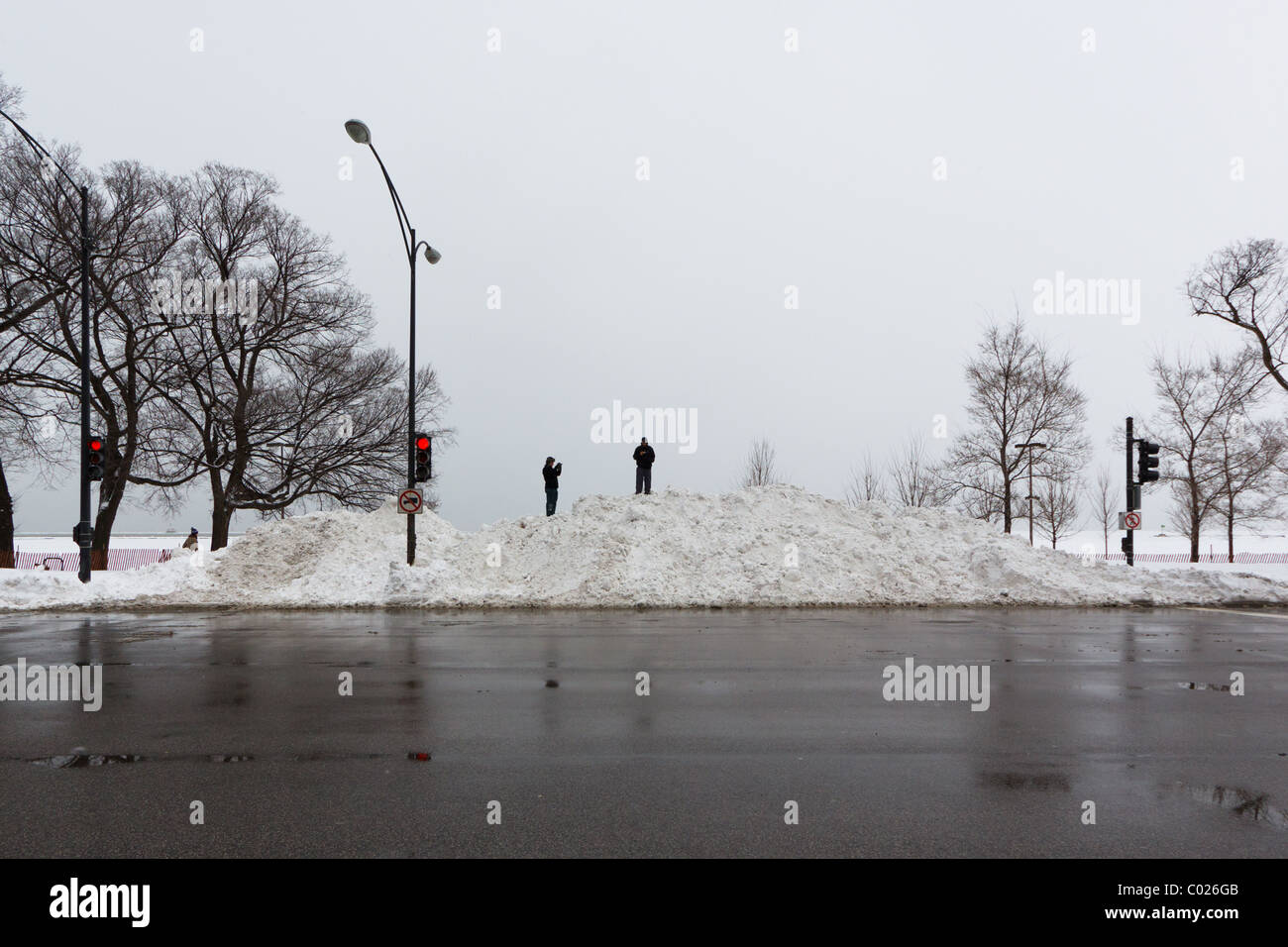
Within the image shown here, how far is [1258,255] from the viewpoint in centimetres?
3052

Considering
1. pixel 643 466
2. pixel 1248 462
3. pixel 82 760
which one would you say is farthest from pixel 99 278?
pixel 1248 462

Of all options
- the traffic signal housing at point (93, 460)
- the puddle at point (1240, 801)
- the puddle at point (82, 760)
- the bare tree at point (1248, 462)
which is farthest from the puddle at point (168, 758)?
the bare tree at point (1248, 462)

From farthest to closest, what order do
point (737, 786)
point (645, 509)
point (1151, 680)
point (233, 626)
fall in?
point (645, 509), point (233, 626), point (1151, 680), point (737, 786)

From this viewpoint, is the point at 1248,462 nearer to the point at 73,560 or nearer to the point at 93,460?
the point at 93,460

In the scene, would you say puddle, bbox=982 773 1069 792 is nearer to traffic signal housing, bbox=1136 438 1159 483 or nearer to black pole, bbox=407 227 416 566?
black pole, bbox=407 227 416 566

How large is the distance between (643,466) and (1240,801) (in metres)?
20.1

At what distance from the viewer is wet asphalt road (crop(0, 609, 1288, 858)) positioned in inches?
164

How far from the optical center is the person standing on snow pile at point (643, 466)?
24.2 m

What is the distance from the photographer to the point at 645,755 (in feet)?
18.5

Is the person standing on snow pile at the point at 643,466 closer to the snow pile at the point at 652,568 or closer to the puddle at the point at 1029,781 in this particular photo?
the snow pile at the point at 652,568

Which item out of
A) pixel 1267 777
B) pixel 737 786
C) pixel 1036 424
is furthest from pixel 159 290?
pixel 1036 424

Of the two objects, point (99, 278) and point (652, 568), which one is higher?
point (99, 278)
